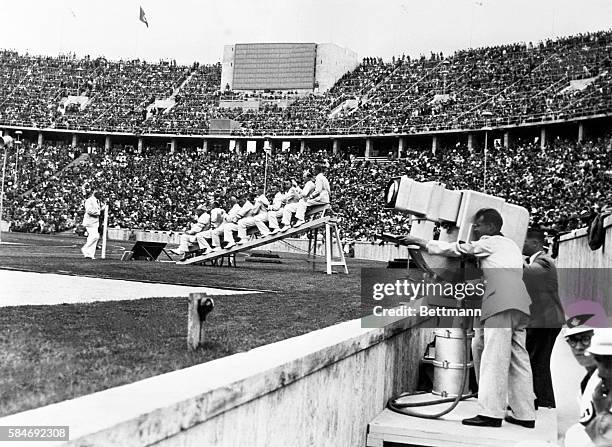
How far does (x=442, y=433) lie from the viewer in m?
5.59

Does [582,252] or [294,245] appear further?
[294,245]

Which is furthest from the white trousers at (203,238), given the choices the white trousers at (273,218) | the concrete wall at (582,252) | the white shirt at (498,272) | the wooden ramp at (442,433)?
the white shirt at (498,272)

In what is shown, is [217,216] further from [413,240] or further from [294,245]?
[294,245]

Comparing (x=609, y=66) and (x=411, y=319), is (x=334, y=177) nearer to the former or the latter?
(x=609, y=66)

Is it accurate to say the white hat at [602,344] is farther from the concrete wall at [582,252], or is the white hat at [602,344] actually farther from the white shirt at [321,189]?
the white shirt at [321,189]

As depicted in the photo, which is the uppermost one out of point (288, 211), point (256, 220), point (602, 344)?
point (288, 211)

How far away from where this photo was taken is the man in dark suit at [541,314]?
714cm

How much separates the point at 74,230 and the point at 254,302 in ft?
118

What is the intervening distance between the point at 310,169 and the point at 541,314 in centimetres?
4052

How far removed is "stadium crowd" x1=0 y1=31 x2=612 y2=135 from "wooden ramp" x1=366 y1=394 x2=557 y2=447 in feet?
120

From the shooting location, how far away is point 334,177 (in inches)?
1828

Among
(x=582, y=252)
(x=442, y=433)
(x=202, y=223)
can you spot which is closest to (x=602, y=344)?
(x=442, y=433)

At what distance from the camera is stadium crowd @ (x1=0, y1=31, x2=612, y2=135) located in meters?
43.8

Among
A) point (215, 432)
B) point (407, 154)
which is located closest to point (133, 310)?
point (215, 432)
